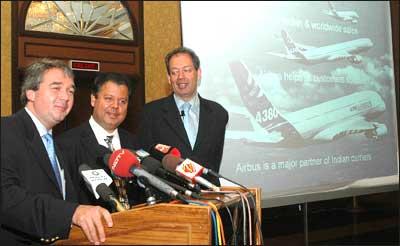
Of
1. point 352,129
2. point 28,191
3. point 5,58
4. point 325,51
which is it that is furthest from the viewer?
point 352,129

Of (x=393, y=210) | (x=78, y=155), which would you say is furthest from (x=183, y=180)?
(x=393, y=210)

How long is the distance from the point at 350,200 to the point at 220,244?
14.9 feet

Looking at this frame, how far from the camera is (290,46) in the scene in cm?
451

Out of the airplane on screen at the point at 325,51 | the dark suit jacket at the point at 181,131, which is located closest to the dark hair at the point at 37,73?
the dark suit jacket at the point at 181,131

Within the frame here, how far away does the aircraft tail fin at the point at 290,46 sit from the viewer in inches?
176

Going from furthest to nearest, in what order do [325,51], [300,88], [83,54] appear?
[325,51] < [300,88] < [83,54]

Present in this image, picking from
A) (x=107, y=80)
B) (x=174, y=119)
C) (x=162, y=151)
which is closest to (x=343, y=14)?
(x=174, y=119)

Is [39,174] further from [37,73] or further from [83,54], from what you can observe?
[83,54]

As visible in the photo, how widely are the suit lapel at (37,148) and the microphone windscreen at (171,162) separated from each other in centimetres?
45

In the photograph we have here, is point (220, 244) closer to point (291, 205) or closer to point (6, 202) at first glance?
point (6, 202)

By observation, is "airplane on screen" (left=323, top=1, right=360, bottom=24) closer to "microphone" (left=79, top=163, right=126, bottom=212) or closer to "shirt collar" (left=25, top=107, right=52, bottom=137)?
"shirt collar" (left=25, top=107, right=52, bottom=137)

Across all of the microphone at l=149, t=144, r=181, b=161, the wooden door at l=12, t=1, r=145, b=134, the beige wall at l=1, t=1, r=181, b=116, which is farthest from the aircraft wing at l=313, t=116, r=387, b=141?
the microphone at l=149, t=144, r=181, b=161

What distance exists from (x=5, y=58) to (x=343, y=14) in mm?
3442

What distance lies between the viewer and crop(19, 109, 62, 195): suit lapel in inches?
64.5
